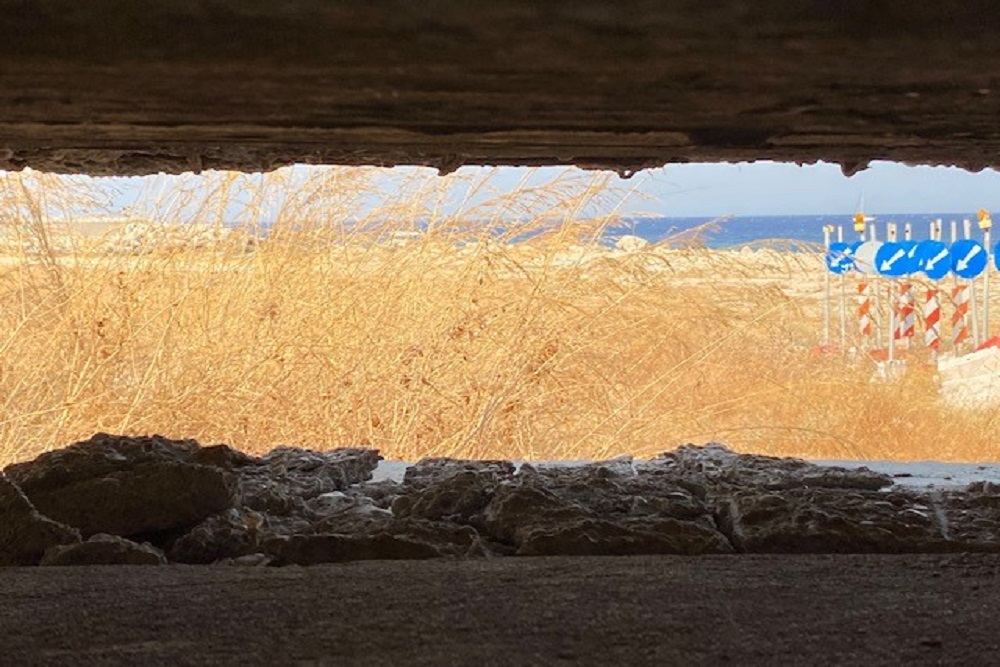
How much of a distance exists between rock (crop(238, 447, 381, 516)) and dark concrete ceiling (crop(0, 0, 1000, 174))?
1.16 feet

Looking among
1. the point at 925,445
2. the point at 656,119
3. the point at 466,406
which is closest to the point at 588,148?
the point at 656,119

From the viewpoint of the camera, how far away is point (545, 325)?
7.76 ft

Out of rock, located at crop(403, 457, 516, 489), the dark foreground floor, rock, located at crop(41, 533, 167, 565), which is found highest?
rock, located at crop(403, 457, 516, 489)

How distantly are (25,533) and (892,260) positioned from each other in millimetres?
3498

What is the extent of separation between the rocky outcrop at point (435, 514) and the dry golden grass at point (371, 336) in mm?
1169

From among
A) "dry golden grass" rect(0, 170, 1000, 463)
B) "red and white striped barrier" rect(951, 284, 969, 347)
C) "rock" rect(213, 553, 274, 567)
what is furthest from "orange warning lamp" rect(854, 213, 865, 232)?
"rock" rect(213, 553, 274, 567)

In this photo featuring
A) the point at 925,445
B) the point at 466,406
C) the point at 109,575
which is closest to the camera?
the point at 109,575

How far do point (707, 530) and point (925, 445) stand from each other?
209cm

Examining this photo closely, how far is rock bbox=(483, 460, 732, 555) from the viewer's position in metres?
0.84

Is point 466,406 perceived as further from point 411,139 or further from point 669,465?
point 411,139

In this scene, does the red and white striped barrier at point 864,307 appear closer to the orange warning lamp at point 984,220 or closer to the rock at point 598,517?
the orange warning lamp at point 984,220

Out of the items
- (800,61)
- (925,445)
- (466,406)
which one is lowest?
(925,445)

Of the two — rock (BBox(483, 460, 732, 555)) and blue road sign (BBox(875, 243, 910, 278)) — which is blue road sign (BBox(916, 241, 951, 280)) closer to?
blue road sign (BBox(875, 243, 910, 278))

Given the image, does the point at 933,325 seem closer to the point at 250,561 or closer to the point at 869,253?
the point at 869,253
